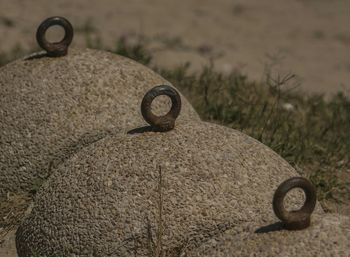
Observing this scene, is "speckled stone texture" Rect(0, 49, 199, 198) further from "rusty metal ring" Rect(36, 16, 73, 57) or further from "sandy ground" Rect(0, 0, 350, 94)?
"sandy ground" Rect(0, 0, 350, 94)

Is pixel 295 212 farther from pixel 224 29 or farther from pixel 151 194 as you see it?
pixel 224 29

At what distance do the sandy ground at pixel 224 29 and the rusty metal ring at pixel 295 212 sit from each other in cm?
602

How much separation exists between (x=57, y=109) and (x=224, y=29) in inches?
322

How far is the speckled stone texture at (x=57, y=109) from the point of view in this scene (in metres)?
4.32

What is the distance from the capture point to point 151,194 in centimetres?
347

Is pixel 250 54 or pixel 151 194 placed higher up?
pixel 151 194

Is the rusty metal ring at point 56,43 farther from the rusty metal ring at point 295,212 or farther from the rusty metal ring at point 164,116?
the rusty metal ring at point 295,212

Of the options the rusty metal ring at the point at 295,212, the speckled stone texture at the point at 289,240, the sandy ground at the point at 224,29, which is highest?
the rusty metal ring at the point at 295,212

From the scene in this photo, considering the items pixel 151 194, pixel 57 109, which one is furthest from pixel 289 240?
pixel 57 109

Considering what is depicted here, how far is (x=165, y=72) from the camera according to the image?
264 inches

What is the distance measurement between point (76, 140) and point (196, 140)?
0.87m

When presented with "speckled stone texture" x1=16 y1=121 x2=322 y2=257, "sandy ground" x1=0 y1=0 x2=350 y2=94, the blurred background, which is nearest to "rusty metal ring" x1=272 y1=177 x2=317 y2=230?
"speckled stone texture" x1=16 y1=121 x2=322 y2=257

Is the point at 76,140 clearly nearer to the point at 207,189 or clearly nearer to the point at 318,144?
the point at 207,189

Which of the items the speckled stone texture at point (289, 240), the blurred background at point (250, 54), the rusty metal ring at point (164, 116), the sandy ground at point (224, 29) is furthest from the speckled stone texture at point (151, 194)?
the sandy ground at point (224, 29)
